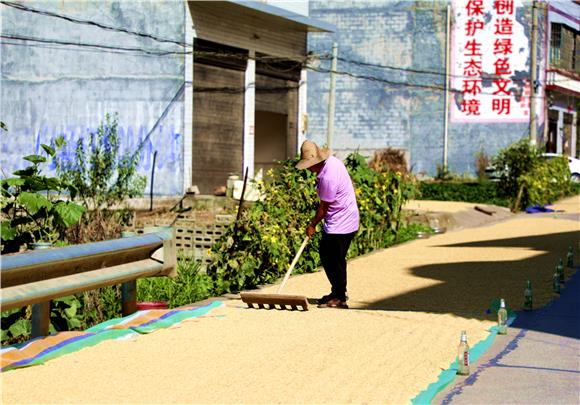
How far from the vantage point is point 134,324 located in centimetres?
912

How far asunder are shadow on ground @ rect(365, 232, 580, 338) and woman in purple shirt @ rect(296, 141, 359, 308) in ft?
1.86

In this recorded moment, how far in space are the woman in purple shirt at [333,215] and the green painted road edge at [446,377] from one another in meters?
2.21

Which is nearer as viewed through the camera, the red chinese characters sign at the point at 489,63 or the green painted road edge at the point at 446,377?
the green painted road edge at the point at 446,377

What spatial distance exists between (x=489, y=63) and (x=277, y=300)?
115 feet

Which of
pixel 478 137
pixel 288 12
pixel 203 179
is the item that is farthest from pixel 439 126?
pixel 203 179

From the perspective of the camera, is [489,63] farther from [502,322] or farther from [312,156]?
[502,322]

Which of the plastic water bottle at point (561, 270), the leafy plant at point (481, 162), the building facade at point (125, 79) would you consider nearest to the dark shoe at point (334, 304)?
the plastic water bottle at point (561, 270)

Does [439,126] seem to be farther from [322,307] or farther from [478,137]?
[322,307]

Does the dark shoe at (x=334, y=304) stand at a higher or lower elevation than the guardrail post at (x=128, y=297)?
lower

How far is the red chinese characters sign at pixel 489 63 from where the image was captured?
43.5 m

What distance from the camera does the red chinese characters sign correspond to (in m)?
43.5

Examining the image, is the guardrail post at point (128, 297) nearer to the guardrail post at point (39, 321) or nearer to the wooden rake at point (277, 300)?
the guardrail post at point (39, 321)

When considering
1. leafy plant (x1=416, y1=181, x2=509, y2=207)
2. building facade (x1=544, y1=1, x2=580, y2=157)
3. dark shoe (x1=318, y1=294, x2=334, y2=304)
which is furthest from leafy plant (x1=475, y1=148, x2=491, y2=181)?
dark shoe (x1=318, y1=294, x2=334, y2=304)

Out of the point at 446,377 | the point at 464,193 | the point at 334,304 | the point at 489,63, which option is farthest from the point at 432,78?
the point at 446,377
